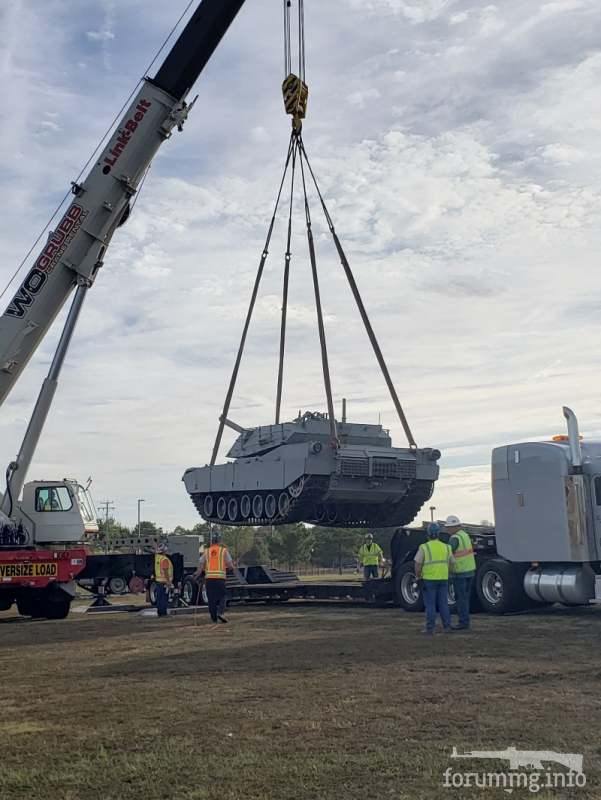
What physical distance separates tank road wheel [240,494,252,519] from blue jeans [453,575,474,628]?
9562mm

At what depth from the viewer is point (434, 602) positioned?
1305 cm

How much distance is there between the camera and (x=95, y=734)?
6703 millimetres

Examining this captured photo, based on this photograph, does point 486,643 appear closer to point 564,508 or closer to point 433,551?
point 433,551

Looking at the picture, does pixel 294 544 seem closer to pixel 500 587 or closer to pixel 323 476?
pixel 323 476

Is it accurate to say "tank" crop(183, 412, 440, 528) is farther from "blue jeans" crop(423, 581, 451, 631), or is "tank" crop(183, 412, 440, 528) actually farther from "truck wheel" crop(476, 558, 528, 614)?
"blue jeans" crop(423, 581, 451, 631)

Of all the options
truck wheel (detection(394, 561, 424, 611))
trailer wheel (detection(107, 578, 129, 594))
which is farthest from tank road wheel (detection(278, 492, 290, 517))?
truck wheel (detection(394, 561, 424, 611))

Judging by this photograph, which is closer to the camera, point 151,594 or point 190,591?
point 190,591

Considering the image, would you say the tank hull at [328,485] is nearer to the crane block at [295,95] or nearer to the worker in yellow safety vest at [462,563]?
the worker in yellow safety vest at [462,563]

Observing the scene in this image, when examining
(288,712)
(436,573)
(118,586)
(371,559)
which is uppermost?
(371,559)

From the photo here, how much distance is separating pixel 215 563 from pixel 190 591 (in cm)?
467

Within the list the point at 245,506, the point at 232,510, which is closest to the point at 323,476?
the point at 245,506

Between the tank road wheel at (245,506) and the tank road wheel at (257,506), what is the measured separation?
26 cm

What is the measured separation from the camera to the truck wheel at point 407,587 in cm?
1692

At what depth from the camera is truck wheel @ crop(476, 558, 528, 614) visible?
15.5 meters
